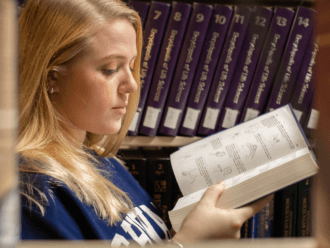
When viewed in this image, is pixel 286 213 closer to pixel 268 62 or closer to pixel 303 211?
pixel 303 211

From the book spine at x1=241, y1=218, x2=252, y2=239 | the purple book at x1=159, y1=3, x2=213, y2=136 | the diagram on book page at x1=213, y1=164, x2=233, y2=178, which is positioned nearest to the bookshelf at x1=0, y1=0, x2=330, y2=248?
the diagram on book page at x1=213, y1=164, x2=233, y2=178

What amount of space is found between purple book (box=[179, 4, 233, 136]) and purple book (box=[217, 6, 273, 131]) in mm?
71

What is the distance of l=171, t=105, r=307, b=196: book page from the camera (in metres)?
0.55

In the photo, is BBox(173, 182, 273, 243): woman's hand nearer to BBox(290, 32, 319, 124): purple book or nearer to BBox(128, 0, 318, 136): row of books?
BBox(128, 0, 318, 136): row of books

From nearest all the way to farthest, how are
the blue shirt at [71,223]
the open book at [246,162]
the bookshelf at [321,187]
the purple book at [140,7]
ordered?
1. the bookshelf at [321,187]
2. the blue shirt at [71,223]
3. the open book at [246,162]
4. the purple book at [140,7]

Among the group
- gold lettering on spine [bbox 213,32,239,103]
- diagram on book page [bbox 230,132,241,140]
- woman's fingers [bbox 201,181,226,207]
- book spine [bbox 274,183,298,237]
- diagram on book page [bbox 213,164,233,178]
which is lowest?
book spine [bbox 274,183,298,237]

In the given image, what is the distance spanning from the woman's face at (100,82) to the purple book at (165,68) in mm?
255

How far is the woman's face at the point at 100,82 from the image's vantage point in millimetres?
530

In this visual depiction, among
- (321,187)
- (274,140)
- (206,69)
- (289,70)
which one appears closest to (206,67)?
(206,69)

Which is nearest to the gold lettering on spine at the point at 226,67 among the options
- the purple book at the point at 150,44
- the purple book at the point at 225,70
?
the purple book at the point at 225,70

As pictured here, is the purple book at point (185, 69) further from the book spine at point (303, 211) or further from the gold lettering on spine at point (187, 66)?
the book spine at point (303, 211)

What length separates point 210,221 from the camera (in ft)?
1.61

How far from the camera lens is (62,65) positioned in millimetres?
533

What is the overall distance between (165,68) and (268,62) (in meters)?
0.32
